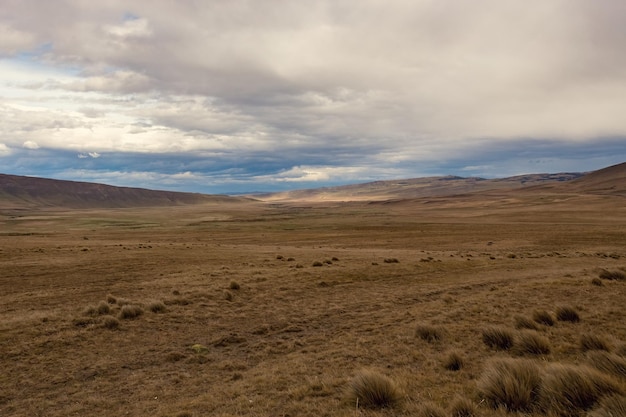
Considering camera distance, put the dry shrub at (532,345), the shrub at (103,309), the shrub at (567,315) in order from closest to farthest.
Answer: the dry shrub at (532,345), the shrub at (567,315), the shrub at (103,309)

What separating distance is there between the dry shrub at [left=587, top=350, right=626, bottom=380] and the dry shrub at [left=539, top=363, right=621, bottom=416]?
0.90m

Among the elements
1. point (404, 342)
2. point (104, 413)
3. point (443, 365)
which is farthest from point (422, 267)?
point (104, 413)

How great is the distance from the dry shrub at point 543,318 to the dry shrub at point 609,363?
4589mm

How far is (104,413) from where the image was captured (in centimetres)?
783

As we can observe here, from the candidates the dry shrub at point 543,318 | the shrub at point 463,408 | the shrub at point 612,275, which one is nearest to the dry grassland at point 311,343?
the shrub at point 463,408

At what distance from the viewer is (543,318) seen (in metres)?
12.0

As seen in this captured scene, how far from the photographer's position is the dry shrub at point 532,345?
365 inches

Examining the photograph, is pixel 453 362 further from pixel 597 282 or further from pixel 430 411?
pixel 597 282

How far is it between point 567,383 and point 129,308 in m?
13.6

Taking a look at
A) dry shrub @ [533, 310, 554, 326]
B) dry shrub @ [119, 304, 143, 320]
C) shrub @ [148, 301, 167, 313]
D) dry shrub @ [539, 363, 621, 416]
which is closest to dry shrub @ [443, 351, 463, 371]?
dry shrub @ [539, 363, 621, 416]

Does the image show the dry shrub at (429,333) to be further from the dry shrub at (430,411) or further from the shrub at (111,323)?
the shrub at (111,323)

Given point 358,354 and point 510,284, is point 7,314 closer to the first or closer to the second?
point 358,354

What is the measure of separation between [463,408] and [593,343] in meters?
5.16

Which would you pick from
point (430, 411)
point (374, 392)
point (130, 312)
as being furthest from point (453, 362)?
point (130, 312)
